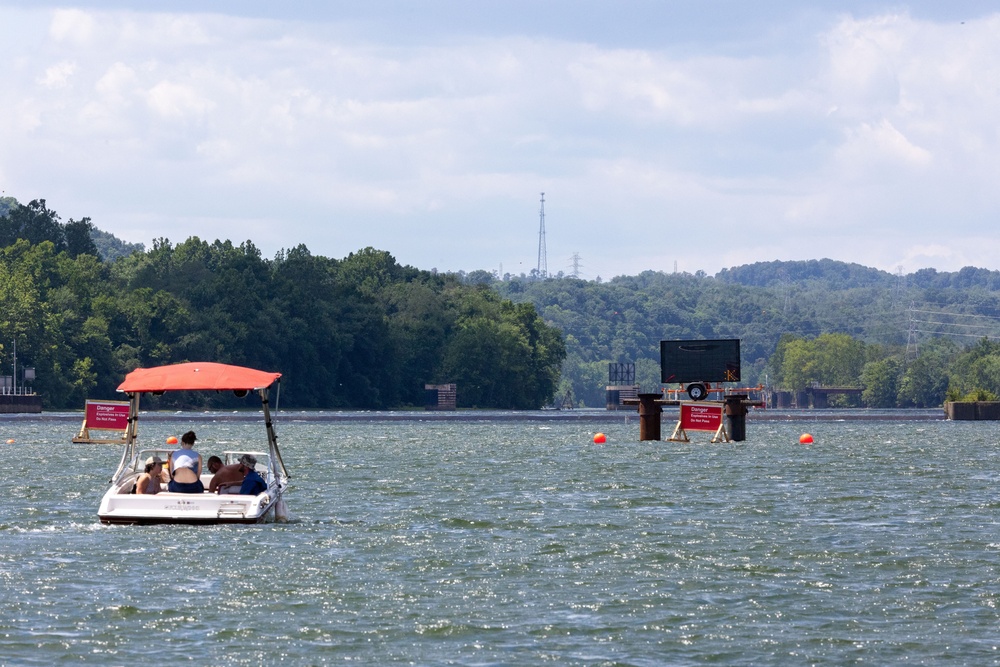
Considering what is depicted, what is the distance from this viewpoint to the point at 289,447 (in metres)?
81.8

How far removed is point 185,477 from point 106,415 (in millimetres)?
48459

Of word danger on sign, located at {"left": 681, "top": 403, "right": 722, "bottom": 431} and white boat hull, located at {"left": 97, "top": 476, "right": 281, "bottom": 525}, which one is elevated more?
word danger on sign, located at {"left": 681, "top": 403, "right": 722, "bottom": 431}

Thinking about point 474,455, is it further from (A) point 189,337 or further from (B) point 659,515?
(A) point 189,337

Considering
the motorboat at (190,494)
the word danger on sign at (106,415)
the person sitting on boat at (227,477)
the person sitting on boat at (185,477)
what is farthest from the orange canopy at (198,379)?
the word danger on sign at (106,415)

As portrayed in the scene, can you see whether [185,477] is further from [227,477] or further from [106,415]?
[106,415]

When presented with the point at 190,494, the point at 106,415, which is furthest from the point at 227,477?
the point at 106,415

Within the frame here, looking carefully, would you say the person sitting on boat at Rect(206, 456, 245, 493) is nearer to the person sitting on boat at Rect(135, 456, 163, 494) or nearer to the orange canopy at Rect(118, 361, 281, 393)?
the person sitting on boat at Rect(135, 456, 163, 494)

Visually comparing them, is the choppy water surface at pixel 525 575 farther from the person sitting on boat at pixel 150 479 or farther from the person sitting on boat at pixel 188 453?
the person sitting on boat at pixel 188 453

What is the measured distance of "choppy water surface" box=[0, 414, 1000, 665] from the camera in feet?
73.4

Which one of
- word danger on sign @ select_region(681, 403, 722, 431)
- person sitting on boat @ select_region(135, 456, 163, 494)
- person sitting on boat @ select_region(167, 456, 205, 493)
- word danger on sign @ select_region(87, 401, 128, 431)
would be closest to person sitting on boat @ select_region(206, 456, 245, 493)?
person sitting on boat @ select_region(167, 456, 205, 493)

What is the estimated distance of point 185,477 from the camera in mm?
36031

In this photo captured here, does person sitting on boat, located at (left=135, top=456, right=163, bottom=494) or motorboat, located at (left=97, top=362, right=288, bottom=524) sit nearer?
motorboat, located at (left=97, top=362, right=288, bottom=524)

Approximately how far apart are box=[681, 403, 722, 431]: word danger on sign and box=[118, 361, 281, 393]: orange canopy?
50978 mm

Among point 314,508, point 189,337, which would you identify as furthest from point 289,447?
point 189,337
